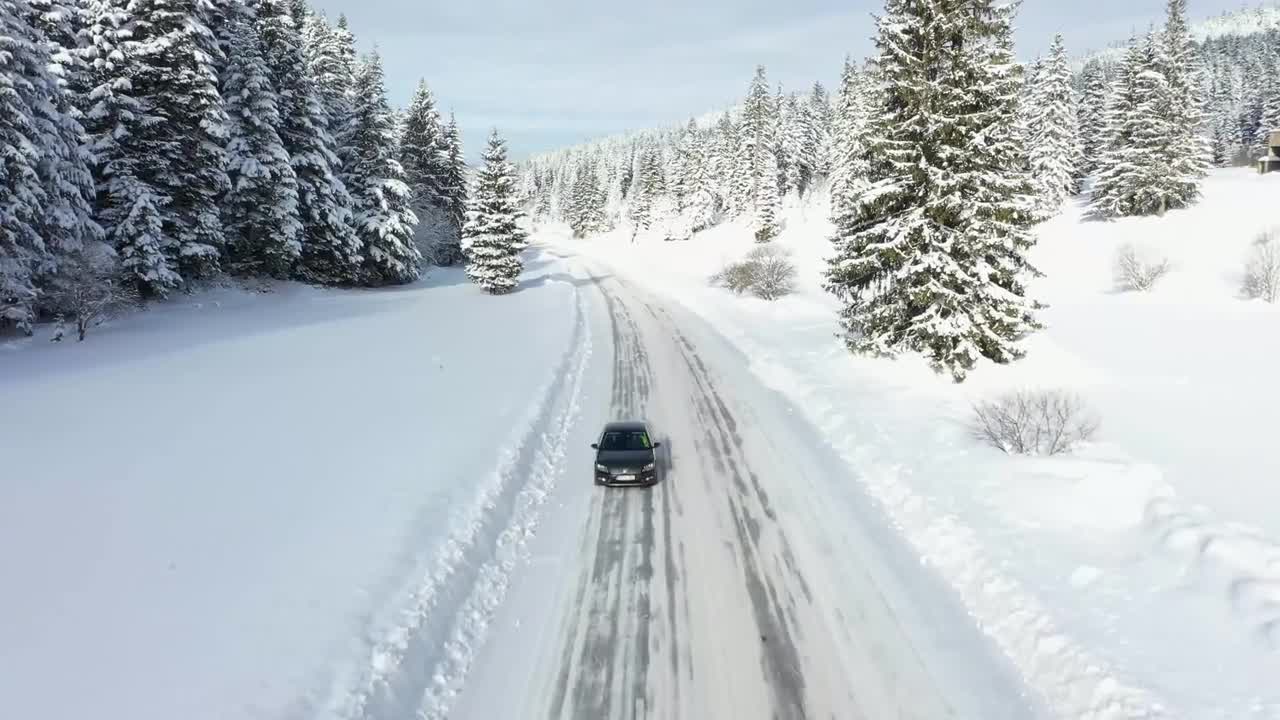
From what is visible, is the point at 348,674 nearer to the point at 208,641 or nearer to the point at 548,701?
the point at 208,641

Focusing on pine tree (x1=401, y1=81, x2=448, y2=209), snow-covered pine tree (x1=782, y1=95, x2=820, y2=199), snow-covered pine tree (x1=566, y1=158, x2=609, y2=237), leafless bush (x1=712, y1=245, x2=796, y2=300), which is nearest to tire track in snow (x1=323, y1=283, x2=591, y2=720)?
leafless bush (x1=712, y1=245, x2=796, y2=300)

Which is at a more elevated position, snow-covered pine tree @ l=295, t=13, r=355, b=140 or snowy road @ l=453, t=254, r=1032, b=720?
snow-covered pine tree @ l=295, t=13, r=355, b=140

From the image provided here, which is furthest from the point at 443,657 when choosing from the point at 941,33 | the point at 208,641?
the point at 941,33

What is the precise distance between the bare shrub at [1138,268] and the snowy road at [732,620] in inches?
1007

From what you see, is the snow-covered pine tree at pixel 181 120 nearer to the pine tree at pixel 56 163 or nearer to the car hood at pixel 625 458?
the pine tree at pixel 56 163

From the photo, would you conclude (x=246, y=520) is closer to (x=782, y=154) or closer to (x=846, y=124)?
(x=846, y=124)

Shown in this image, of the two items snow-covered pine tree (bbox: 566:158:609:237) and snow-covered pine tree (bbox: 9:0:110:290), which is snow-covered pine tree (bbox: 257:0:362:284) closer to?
snow-covered pine tree (bbox: 9:0:110:290)

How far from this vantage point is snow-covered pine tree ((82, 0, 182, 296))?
22859mm

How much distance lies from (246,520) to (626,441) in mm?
6712

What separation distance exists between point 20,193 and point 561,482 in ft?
65.6

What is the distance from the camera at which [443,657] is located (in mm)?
7039

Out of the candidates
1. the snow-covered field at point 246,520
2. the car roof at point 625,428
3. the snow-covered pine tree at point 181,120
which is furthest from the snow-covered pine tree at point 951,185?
the snow-covered pine tree at point 181,120

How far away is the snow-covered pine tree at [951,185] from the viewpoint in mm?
16172

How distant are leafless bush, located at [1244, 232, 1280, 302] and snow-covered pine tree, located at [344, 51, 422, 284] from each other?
142 feet
